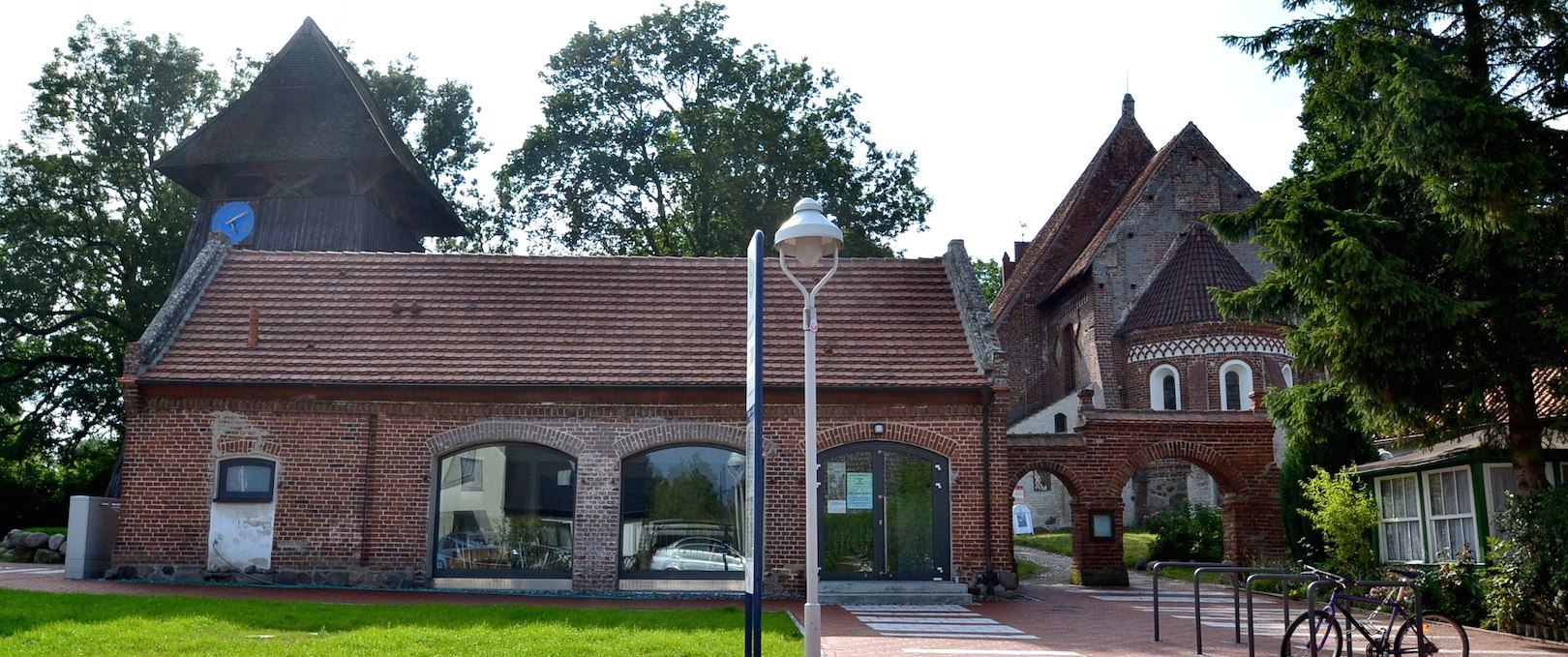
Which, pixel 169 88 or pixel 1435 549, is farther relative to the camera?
pixel 169 88

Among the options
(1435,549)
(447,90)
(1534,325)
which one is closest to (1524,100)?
(1534,325)

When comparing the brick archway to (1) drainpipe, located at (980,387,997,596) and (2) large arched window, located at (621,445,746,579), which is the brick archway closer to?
(1) drainpipe, located at (980,387,997,596)

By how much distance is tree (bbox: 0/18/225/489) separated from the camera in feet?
113

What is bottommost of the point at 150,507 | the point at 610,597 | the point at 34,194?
→ the point at 610,597

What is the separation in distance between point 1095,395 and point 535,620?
23.4 metres

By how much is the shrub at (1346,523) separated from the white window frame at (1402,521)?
20 centimetres

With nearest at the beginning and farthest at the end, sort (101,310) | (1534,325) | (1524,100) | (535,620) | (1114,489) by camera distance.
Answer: (535,620) → (1534,325) → (1524,100) → (1114,489) → (101,310)

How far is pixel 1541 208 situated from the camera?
48.4ft

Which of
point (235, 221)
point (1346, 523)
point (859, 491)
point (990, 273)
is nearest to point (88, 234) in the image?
point (235, 221)

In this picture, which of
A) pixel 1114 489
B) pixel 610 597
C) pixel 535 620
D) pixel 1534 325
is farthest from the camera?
pixel 1114 489

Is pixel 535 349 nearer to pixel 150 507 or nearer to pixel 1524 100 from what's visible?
pixel 150 507

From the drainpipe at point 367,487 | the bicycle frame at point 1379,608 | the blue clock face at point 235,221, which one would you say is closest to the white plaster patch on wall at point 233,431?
the drainpipe at point 367,487

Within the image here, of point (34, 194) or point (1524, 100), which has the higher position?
point (34, 194)

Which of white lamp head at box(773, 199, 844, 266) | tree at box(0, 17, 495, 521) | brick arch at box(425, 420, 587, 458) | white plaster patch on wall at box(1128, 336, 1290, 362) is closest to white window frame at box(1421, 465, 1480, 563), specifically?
white lamp head at box(773, 199, 844, 266)
